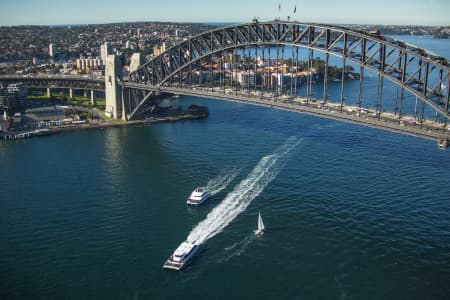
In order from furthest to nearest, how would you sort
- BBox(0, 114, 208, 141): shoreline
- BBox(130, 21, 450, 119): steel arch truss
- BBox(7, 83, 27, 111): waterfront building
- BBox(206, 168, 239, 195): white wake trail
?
BBox(7, 83, 27, 111): waterfront building < BBox(0, 114, 208, 141): shoreline < BBox(206, 168, 239, 195): white wake trail < BBox(130, 21, 450, 119): steel arch truss

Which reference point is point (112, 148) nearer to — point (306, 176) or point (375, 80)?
point (306, 176)

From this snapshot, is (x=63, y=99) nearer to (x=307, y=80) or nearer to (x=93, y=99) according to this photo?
(x=93, y=99)

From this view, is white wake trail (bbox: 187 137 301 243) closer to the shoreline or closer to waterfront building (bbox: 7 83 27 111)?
the shoreline

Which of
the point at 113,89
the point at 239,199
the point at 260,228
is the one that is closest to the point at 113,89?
the point at 113,89

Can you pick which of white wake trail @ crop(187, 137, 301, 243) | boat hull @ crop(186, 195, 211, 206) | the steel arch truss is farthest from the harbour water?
the steel arch truss

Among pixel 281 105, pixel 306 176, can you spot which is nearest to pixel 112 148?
pixel 281 105

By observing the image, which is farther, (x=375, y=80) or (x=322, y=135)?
(x=375, y=80)
